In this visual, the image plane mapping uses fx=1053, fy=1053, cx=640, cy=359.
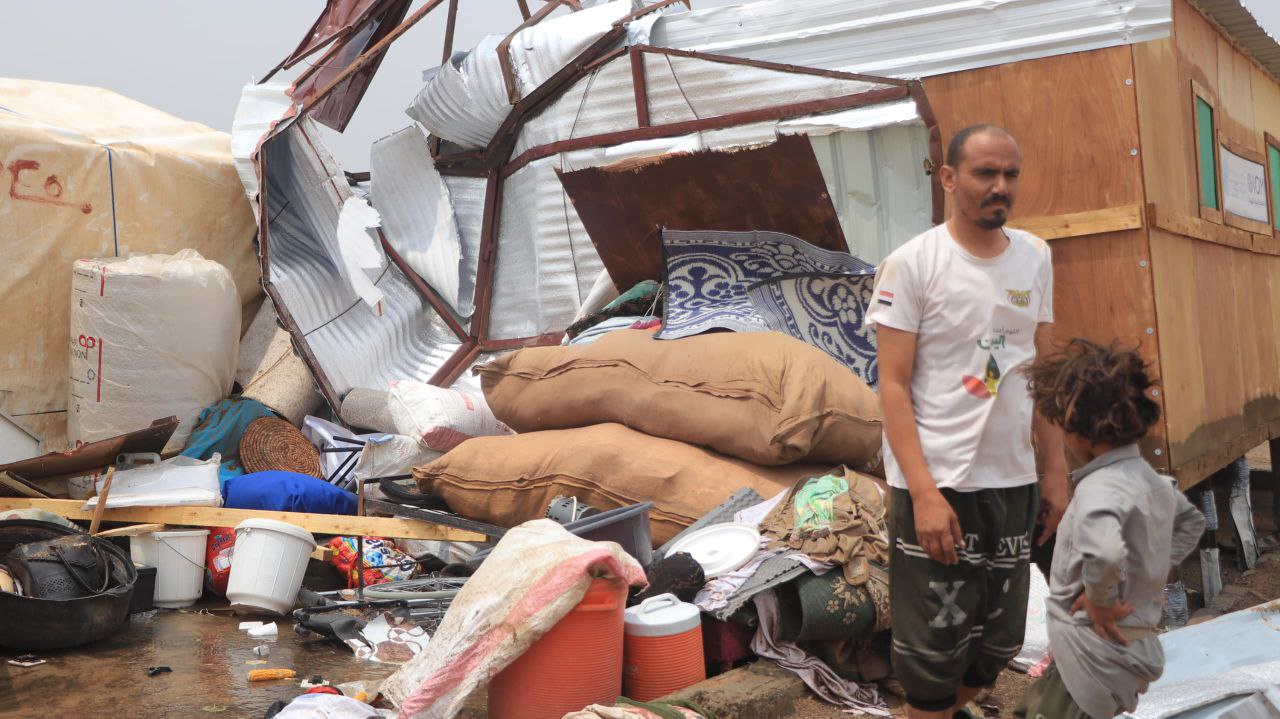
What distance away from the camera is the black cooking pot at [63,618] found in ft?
12.6

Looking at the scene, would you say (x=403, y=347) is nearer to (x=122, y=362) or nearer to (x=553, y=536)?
(x=122, y=362)

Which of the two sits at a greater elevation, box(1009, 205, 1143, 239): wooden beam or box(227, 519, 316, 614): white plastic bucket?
box(1009, 205, 1143, 239): wooden beam

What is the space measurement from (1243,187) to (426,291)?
17.6 feet

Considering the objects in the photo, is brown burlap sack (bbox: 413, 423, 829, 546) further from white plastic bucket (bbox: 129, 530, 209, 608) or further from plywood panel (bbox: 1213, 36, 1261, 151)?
plywood panel (bbox: 1213, 36, 1261, 151)

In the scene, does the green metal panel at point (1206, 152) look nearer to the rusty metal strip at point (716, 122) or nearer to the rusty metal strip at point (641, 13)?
the rusty metal strip at point (716, 122)

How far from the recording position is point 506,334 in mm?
7051

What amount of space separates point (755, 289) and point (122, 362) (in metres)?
3.85

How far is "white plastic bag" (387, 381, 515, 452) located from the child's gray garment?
12.1 ft

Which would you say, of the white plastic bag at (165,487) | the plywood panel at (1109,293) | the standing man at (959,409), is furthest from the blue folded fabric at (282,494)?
the plywood panel at (1109,293)

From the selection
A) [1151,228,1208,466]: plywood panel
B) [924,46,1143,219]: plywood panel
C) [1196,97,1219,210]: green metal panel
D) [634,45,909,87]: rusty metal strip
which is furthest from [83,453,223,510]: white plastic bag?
[1196,97,1219,210]: green metal panel

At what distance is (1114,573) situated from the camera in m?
2.09

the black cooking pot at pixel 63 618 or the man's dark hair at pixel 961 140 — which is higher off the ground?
the man's dark hair at pixel 961 140

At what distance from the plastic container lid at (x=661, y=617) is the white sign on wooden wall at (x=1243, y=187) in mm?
4556

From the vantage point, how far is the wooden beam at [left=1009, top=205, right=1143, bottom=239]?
4832 millimetres
